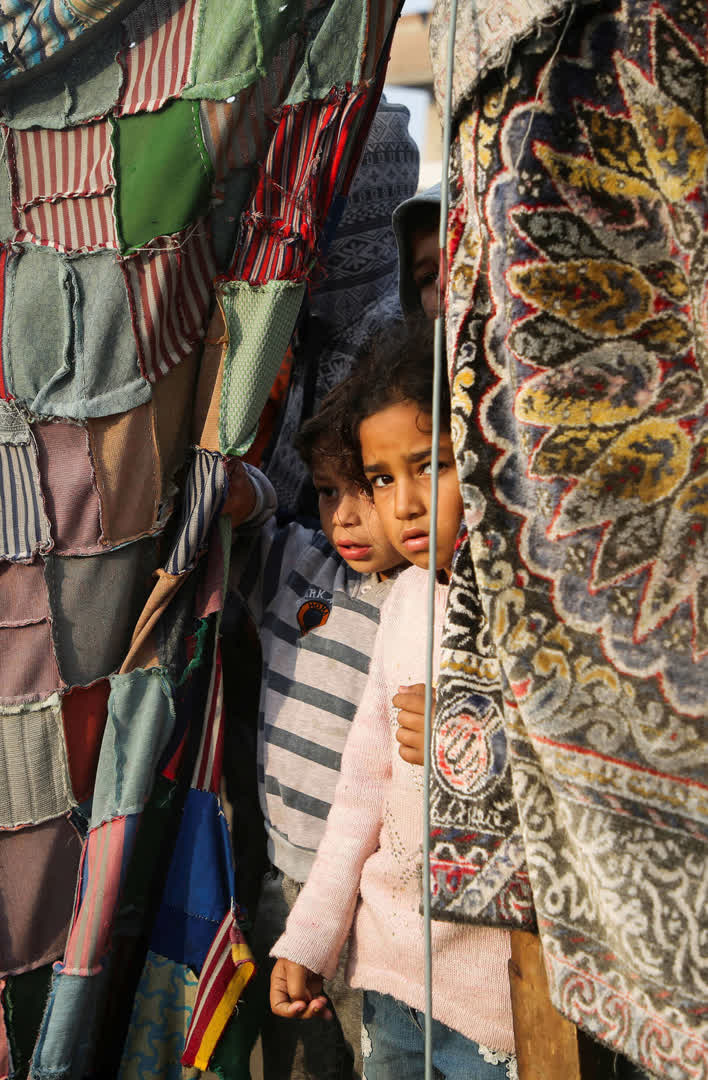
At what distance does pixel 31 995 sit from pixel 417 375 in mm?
1226

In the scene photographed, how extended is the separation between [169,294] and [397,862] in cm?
97

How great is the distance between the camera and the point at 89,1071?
1672 mm

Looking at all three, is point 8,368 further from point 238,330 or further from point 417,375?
point 417,375

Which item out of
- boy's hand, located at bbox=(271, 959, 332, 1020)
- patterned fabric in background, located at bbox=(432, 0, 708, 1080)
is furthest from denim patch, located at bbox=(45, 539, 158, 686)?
patterned fabric in background, located at bbox=(432, 0, 708, 1080)

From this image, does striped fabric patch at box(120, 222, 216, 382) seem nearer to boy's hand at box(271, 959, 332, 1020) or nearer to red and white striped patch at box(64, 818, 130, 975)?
red and white striped patch at box(64, 818, 130, 975)

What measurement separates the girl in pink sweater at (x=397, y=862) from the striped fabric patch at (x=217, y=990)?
0.17 metres

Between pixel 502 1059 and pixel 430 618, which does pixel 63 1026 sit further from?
pixel 430 618

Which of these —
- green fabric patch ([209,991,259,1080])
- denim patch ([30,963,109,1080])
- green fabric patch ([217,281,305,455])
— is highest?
green fabric patch ([217,281,305,455])

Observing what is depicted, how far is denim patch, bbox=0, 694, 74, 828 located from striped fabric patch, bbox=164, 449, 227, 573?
1.02ft

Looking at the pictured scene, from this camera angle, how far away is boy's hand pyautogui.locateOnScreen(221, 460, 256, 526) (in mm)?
1705

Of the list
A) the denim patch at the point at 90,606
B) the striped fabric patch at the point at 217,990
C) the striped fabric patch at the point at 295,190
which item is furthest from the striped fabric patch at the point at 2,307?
the striped fabric patch at the point at 217,990

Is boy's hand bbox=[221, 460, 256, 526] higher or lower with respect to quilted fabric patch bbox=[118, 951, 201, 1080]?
higher

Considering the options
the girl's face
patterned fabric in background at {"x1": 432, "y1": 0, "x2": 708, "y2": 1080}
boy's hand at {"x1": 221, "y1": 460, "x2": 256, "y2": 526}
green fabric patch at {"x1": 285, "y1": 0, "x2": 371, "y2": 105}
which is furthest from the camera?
boy's hand at {"x1": 221, "y1": 460, "x2": 256, "y2": 526}

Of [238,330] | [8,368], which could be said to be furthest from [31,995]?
[238,330]
